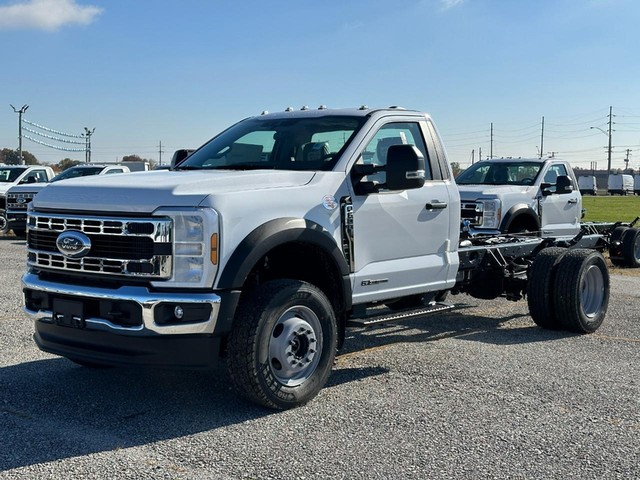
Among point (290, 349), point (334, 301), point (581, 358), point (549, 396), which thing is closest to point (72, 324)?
point (290, 349)

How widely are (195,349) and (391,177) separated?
2.08m

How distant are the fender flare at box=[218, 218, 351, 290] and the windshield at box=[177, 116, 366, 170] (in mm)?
729

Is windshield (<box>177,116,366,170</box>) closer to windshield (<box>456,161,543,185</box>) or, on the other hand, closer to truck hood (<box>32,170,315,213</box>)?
truck hood (<box>32,170,315,213</box>)

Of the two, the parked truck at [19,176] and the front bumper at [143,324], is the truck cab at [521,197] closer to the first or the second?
the front bumper at [143,324]

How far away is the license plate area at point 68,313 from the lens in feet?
16.9

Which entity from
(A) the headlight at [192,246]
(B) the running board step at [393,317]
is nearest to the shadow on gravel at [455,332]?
(B) the running board step at [393,317]

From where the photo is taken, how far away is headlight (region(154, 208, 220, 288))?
4.98 meters

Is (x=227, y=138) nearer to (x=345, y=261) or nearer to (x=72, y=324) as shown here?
(x=345, y=261)

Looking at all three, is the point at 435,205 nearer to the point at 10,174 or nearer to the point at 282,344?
the point at 282,344

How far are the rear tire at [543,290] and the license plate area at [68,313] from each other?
16.3 feet

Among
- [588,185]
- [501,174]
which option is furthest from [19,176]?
[588,185]

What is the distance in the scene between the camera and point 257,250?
5.20m

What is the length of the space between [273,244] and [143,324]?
1.01 m

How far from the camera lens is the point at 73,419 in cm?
523
